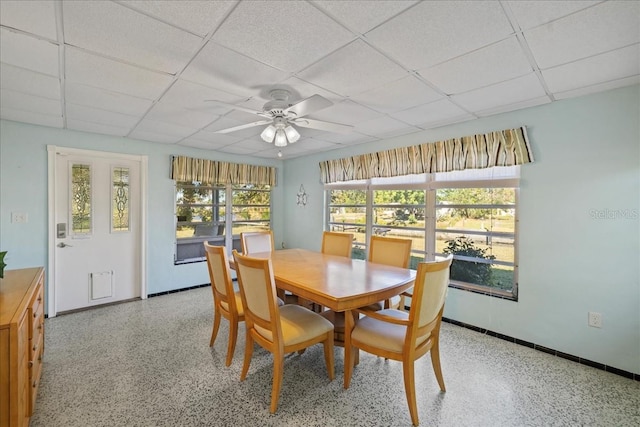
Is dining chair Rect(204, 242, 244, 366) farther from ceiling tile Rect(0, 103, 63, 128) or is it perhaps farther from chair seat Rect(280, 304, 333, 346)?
ceiling tile Rect(0, 103, 63, 128)

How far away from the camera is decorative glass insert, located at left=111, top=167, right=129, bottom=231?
13.0ft

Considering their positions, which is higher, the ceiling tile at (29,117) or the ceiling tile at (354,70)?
the ceiling tile at (354,70)

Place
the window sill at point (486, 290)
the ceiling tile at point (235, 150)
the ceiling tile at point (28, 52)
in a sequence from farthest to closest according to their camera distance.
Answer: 1. the ceiling tile at point (235, 150)
2. the window sill at point (486, 290)
3. the ceiling tile at point (28, 52)

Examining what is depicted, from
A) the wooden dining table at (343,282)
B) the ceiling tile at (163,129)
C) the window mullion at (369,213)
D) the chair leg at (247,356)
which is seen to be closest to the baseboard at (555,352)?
the wooden dining table at (343,282)

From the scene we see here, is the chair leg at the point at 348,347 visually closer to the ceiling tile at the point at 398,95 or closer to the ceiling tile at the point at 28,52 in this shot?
the ceiling tile at the point at 398,95

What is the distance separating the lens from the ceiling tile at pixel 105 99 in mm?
2359

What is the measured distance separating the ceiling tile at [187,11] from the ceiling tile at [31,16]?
42 cm

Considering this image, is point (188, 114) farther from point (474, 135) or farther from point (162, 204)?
point (474, 135)

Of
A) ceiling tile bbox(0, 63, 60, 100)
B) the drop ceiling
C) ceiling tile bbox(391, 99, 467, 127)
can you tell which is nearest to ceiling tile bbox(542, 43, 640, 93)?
the drop ceiling

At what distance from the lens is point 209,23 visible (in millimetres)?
1518

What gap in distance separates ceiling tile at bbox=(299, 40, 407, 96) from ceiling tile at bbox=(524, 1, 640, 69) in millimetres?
806

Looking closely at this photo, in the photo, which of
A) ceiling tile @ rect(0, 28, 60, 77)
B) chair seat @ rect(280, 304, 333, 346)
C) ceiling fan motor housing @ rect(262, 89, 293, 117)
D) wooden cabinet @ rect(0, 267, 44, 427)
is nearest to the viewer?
wooden cabinet @ rect(0, 267, 44, 427)

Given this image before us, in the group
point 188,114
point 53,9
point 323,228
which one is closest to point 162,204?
point 188,114

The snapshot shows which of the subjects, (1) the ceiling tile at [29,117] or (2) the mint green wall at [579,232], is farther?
(1) the ceiling tile at [29,117]
